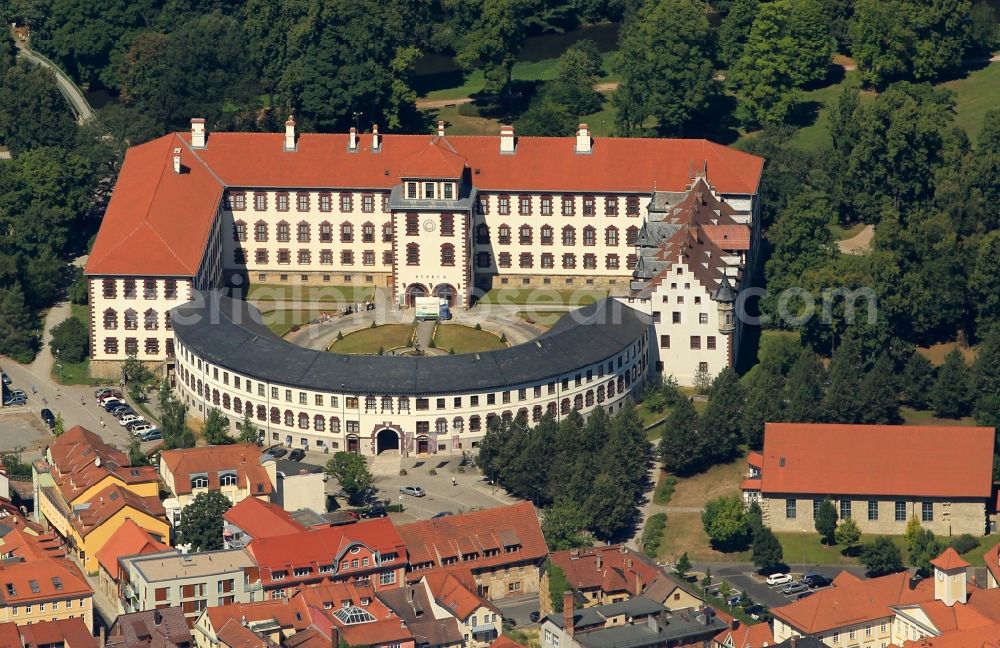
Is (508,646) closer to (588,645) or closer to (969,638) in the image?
(588,645)

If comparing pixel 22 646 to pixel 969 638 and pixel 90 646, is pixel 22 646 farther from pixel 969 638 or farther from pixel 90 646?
pixel 969 638

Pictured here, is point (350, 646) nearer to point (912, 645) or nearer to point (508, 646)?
point (508, 646)

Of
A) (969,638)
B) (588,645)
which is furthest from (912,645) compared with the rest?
(588,645)

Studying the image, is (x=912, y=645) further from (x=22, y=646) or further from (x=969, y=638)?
(x=22, y=646)

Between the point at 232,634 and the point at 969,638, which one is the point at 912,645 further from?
the point at 232,634

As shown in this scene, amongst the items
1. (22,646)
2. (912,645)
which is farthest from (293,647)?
(912,645)

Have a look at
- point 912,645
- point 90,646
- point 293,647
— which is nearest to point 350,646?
point 293,647
